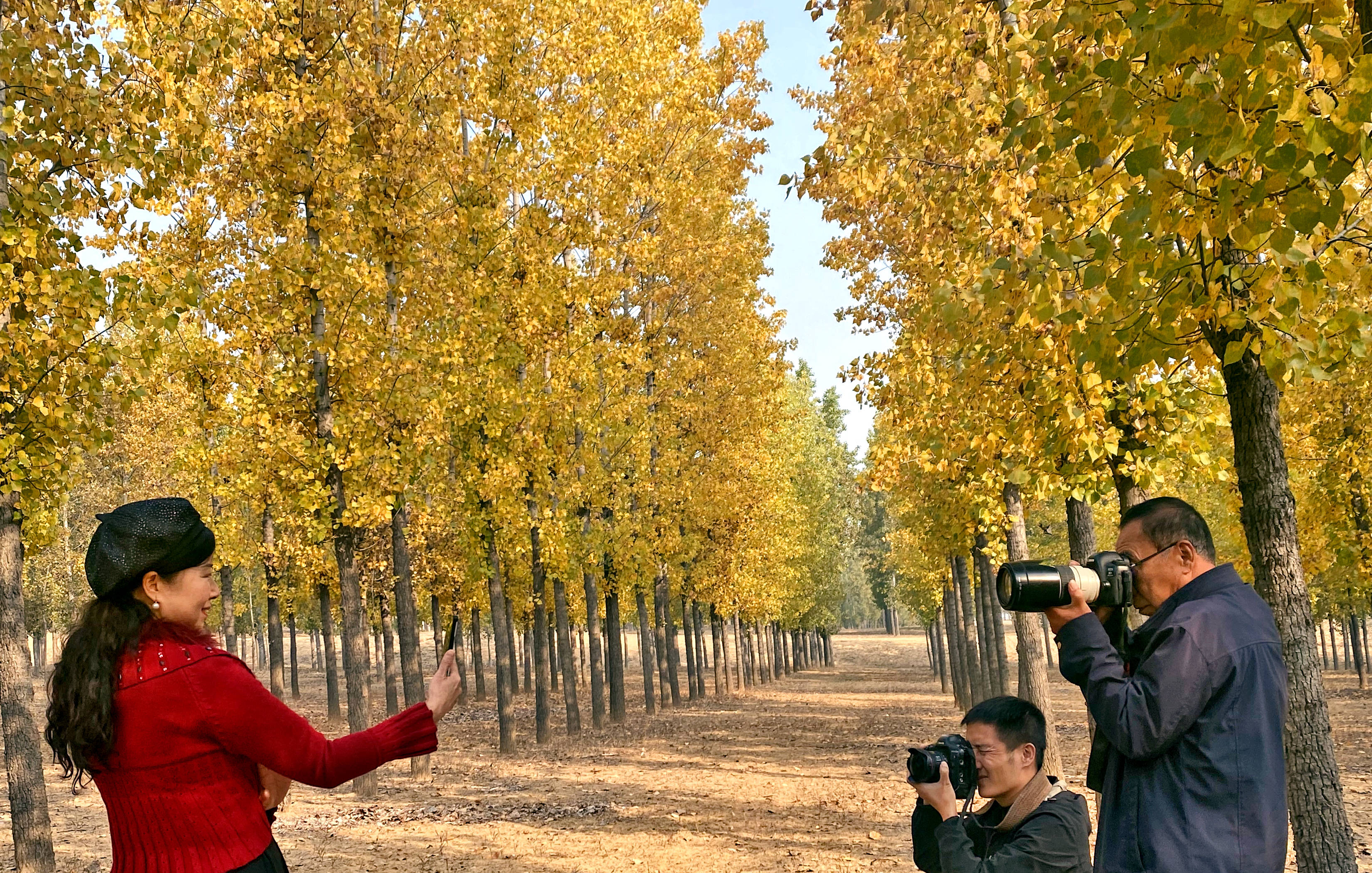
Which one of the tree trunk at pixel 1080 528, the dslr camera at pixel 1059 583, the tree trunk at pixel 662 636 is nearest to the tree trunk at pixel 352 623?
the tree trunk at pixel 1080 528

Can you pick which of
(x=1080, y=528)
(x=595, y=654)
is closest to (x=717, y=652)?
(x=595, y=654)

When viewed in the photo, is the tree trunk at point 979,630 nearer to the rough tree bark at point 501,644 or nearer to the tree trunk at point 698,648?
the tree trunk at point 698,648

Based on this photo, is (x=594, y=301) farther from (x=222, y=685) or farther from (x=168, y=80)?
(x=222, y=685)

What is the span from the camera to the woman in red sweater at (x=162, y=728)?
250cm

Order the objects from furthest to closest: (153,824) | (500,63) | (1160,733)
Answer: (500,63), (1160,733), (153,824)

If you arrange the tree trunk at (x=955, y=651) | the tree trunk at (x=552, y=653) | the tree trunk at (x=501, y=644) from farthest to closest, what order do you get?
the tree trunk at (x=955, y=651) → the tree trunk at (x=552, y=653) → the tree trunk at (x=501, y=644)

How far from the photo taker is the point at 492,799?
47.0 ft

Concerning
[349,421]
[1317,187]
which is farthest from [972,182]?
[349,421]

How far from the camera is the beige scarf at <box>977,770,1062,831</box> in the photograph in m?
3.51

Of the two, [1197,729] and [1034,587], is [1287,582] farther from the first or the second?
[1034,587]

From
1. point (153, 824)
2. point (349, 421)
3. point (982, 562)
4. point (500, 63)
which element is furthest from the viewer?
point (982, 562)

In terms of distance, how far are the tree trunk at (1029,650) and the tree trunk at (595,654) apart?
10.6 m

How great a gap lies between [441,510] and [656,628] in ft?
41.5

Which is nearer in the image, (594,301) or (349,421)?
(349,421)
